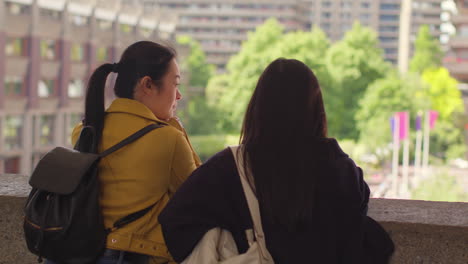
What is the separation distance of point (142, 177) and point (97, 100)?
335 mm

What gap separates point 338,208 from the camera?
92.0 inches

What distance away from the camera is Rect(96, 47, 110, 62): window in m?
57.2

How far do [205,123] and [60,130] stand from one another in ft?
74.3

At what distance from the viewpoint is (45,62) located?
5034 cm

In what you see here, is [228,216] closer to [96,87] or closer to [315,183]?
[315,183]

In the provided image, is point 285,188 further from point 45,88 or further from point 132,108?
point 45,88

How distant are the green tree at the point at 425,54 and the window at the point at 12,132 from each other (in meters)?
67.2

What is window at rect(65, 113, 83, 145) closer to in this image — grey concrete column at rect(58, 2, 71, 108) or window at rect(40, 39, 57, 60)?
grey concrete column at rect(58, 2, 71, 108)

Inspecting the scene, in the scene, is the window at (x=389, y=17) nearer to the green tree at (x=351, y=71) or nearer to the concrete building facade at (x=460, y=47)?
the concrete building facade at (x=460, y=47)

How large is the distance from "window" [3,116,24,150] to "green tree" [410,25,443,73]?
6722cm

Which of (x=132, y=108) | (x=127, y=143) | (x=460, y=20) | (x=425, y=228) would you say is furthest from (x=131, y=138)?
(x=460, y=20)

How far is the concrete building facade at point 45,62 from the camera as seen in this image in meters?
45.5

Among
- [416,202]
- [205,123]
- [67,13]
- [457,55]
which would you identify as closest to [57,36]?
[67,13]

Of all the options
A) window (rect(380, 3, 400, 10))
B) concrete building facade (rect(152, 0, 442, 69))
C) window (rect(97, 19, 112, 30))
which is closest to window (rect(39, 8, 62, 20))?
window (rect(97, 19, 112, 30))
